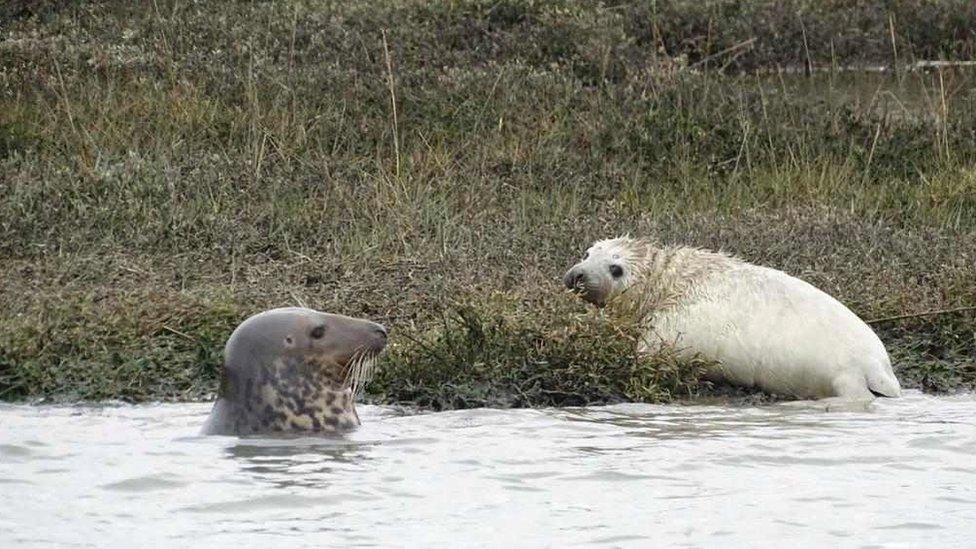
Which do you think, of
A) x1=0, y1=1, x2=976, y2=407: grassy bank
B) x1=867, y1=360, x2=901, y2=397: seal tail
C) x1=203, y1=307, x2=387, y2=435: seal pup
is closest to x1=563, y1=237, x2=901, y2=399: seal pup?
x1=867, y1=360, x2=901, y2=397: seal tail

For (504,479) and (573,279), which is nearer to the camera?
(504,479)

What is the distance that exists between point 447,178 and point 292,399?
4918 mm

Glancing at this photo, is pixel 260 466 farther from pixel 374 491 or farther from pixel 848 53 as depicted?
pixel 848 53

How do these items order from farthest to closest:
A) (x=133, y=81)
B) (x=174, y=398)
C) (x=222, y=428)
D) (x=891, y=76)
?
(x=891, y=76) < (x=133, y=81) < (x=174, y=398) < (x=222, y=428)

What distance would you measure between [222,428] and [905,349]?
→ 408 cm

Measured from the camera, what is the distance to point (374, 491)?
692 cm

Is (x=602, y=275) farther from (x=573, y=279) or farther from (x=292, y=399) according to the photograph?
(x=292, y=399)

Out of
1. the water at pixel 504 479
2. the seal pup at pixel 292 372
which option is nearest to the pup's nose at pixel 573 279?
the water at pixel 504 479

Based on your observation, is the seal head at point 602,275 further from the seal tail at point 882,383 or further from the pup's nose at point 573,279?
the seal tail at point 882,383

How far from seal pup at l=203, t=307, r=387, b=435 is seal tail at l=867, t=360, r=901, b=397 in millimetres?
2571

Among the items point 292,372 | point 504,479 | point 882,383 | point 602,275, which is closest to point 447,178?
point 602,275

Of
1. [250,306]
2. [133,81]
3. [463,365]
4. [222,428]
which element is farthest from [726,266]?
[133,81]

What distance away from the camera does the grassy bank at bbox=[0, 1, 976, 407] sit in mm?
9141

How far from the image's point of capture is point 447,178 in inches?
499
